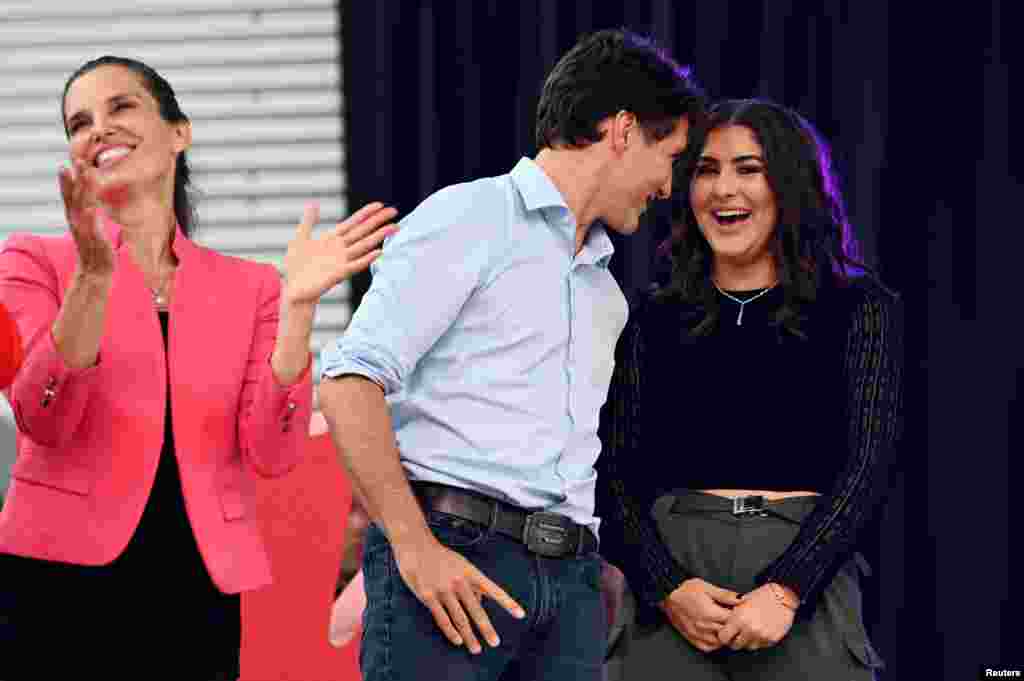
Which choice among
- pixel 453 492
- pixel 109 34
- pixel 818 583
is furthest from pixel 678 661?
pixel 109 34

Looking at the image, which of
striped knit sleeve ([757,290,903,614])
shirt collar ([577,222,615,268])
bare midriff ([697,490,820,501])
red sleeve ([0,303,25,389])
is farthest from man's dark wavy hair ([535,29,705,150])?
red sleeve ([0,303,25,389])

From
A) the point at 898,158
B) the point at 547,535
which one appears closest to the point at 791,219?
the point at 547,535

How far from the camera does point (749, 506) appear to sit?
2270 millimetres

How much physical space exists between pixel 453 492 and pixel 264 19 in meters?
2.67

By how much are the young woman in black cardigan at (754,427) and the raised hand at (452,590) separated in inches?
22.1

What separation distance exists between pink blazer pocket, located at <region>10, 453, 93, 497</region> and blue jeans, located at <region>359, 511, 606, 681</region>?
18.4 inches

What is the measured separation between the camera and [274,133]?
13.6ft

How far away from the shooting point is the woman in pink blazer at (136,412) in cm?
199

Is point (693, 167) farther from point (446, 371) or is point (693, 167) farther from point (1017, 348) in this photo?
point (1017, 348)

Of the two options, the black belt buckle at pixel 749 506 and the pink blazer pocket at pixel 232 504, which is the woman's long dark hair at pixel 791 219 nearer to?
the black belt buckle at pixel 749 506

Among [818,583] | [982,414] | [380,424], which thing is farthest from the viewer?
[982,414]

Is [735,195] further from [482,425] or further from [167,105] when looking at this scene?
[167,105]

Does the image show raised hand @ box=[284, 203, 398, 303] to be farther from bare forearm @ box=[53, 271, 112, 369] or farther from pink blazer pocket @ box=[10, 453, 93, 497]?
pink blazer pocket @ box=[10, 453, 93, 497]

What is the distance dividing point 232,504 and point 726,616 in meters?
0.77
